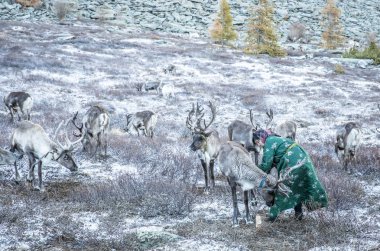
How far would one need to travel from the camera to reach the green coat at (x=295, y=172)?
748cm

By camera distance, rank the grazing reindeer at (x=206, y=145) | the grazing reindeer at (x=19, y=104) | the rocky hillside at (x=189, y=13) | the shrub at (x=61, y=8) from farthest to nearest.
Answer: the rocky hillside at (x=189, y=13), the shrub at (x=61, y=8), the grazing reindeer at (x=19, y=104), the grazing reindeer at (x=206, y=145)

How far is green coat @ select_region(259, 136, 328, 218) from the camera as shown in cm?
748

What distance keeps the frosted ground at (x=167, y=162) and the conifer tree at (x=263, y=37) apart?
9.41 metres

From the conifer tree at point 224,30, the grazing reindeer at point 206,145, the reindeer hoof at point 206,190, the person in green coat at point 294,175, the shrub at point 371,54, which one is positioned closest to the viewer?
the person in green coat at point 294,175

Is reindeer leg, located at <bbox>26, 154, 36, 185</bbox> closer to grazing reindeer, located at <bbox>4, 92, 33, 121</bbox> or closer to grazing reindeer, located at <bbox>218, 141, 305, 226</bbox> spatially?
grazing reindeer, located at <bbox>218, 141, 305, 226</bbox>

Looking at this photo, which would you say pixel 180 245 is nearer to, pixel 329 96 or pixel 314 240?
pixel 314 240

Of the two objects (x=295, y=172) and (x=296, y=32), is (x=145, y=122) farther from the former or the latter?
(x=296, y=32)

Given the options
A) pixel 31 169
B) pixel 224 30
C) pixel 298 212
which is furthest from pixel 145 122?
pixel 224 30

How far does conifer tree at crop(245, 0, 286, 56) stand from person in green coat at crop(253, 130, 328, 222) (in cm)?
4021

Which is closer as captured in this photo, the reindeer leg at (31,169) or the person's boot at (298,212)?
the person's boot at (298,212)

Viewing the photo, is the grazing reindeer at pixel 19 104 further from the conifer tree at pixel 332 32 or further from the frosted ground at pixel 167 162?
the conifer tree at pixel 332 32

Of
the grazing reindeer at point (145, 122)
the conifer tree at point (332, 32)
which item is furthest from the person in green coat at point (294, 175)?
the conifer tree at point (332, 32)

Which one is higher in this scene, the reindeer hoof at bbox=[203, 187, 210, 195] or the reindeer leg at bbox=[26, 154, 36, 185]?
the reindeer leg at bbox=[26, 154, 36, 185]

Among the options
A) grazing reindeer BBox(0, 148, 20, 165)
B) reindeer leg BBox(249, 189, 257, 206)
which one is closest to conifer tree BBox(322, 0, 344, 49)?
reindeer leg BBox(249, 189, 257, 206)
